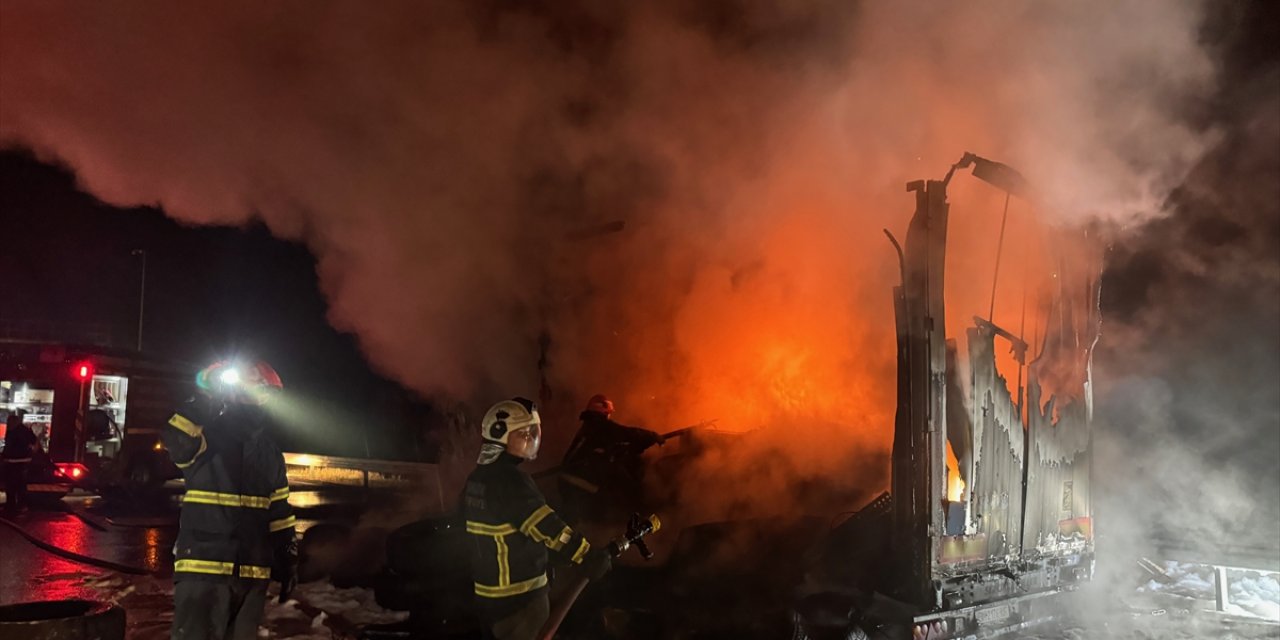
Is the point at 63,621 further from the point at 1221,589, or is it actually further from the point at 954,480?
the point at 1221,589

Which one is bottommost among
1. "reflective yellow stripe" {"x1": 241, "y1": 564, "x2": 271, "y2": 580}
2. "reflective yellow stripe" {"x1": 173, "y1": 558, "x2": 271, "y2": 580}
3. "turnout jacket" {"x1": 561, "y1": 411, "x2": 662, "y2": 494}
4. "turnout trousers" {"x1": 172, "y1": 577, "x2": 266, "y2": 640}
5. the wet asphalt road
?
the wet asphalt road

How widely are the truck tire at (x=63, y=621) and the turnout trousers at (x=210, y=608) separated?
499 millimetres

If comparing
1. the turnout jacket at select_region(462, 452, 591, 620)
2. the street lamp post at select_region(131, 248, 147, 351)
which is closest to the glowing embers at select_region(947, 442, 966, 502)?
the turnout jacket at select_region(462, 452, 591, 620)

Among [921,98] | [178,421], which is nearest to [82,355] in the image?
[178,421]

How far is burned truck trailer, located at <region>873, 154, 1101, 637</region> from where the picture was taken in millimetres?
3779

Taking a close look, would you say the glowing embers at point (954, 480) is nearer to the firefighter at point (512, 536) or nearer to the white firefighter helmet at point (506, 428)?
the firefighter at point (512, 536)

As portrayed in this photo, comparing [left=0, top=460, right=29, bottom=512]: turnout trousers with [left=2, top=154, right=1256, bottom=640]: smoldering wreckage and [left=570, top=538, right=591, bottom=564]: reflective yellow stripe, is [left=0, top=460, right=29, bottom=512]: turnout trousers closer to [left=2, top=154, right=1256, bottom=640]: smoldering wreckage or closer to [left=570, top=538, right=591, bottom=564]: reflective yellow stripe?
[left=2, top=154, right=1256, bottom=640]: smoldering wreckage

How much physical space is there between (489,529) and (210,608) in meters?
1.51

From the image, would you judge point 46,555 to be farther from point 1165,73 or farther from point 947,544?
point 1165,73

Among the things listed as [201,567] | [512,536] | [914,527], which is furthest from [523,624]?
[914,527]

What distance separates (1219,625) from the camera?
6.31m

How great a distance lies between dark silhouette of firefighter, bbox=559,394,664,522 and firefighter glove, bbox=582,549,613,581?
1933mm

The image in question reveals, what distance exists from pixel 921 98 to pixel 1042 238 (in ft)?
6.15

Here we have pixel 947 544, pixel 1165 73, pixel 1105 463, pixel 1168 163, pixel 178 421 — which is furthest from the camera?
pixel 1105 463
